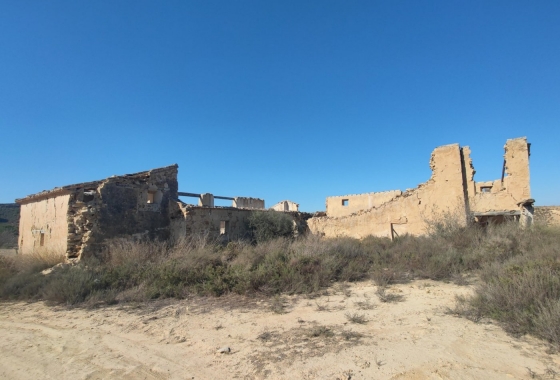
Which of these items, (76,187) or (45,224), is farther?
(45,224)

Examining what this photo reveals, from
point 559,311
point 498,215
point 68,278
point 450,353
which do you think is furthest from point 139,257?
point 498,215

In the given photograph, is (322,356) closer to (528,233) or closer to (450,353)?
(450,353)

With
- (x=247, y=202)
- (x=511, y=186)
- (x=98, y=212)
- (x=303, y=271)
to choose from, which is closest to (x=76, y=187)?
(x=98, y=212)

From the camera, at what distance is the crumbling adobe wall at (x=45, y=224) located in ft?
40.4

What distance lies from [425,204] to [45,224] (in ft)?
54.6

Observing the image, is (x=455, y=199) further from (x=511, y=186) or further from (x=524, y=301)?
(x=524, y=301)

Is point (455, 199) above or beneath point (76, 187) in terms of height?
beneath

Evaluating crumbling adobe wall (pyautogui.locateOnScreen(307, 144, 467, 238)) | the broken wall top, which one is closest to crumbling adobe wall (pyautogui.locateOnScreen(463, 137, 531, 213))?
crumbling adobe wall (pyautogui.locateOnScreen(307, 144, 467, 238))

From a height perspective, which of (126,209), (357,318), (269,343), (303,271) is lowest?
(269,343)

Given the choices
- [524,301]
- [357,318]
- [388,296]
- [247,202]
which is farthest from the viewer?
[247,202]

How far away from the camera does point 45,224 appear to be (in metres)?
13.5

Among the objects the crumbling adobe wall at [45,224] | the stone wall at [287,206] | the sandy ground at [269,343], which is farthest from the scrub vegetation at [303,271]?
the stone wall at [287,206]

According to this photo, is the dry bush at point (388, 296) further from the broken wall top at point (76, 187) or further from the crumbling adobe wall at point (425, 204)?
the broken wall top at point (76, 187)

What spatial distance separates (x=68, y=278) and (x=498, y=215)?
1636 centimetres
